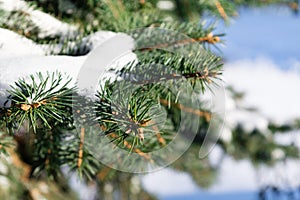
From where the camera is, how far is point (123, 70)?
56 cm

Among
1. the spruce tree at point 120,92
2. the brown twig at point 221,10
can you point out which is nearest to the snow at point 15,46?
the spruce tree at point 120,92

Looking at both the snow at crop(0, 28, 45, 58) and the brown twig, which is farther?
the brown twig

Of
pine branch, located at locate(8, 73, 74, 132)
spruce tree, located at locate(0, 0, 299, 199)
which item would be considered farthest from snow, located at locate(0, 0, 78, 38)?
pine branch, located at locate(8, 73, 74, 132)

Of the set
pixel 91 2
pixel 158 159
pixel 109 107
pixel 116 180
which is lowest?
pixel 116 180

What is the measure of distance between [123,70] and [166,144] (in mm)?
320

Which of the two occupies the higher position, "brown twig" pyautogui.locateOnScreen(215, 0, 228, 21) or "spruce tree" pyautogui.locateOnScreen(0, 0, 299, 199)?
"brown twig" pyautogui.locateOnScreen(215, 0, 228, 21)

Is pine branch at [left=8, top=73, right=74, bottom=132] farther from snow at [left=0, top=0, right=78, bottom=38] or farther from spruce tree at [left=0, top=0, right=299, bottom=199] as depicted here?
snow at [left=0, top=0, right=78, bottom=38]

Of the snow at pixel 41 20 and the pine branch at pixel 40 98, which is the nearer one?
the pine branch at pixel 40 98

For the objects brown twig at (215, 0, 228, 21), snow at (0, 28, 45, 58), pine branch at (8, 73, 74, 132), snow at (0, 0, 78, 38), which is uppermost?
brown twig at (215, 0, 228, 21)

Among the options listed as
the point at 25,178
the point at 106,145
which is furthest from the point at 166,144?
the point at 25,178

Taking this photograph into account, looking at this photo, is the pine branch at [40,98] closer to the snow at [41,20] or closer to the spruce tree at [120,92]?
the spruce tree at [120,92]

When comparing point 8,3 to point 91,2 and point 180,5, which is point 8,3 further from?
point 180,5

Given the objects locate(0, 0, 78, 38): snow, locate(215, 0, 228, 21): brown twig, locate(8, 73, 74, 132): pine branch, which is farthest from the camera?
locate(215, 0, 228, 21): brown twig

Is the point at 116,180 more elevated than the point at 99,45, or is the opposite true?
the point at 99,45
